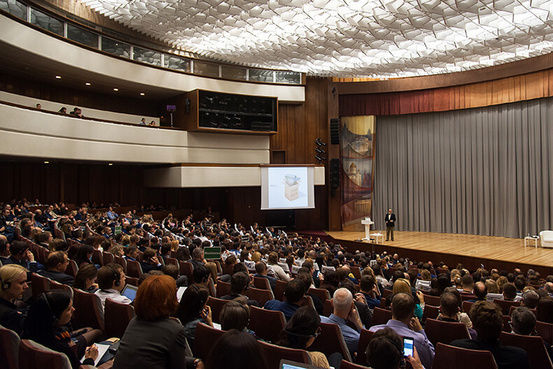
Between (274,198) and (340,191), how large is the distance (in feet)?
12.6

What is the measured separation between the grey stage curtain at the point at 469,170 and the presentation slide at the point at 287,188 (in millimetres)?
4486

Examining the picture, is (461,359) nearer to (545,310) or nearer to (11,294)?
(545,310)

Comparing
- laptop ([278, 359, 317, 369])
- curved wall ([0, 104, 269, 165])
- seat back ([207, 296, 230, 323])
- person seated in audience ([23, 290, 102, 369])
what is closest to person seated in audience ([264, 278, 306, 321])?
seat back ([207, 296, 230, 323])

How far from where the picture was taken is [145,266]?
6262mm

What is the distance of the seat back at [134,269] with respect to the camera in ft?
19.4

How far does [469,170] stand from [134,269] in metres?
17.6

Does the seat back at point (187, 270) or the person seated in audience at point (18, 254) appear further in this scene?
the seat back at point (187, 270)

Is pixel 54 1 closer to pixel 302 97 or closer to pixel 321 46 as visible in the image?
pixel 321 46

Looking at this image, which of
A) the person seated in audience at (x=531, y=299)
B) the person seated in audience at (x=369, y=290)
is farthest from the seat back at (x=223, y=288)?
the person seated in audience at (x=531, y=299)

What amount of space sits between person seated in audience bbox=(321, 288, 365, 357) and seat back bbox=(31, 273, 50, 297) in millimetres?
2795

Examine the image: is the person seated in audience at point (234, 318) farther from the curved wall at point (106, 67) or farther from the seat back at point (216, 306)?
the curved wall at point (106, 67)

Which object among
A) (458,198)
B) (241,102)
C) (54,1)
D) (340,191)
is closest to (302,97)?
(241,102)

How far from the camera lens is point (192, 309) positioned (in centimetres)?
320

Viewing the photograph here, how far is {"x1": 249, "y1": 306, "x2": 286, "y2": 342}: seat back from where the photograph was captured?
3.64 meters
